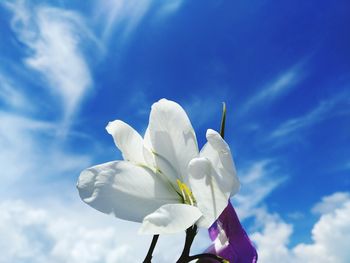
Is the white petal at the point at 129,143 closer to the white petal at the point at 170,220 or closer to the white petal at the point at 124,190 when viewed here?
the white petal at the point at 124,190

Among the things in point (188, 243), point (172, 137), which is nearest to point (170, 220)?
point (188, 243)

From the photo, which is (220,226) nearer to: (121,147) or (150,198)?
(150,198)

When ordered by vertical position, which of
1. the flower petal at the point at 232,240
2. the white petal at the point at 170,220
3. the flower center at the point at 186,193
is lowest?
the white petal at the point at 170,220

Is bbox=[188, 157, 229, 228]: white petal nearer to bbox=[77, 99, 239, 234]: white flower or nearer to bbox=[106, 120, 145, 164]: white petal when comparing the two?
bbox=[77, 99, 239, 234]: white flower

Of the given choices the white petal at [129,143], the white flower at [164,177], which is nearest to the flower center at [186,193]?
the white flower at [164,177]

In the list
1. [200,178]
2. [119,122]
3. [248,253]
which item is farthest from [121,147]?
[248,253]

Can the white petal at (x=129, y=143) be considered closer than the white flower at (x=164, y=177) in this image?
No

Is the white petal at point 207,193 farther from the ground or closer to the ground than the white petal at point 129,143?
closer to the ground
